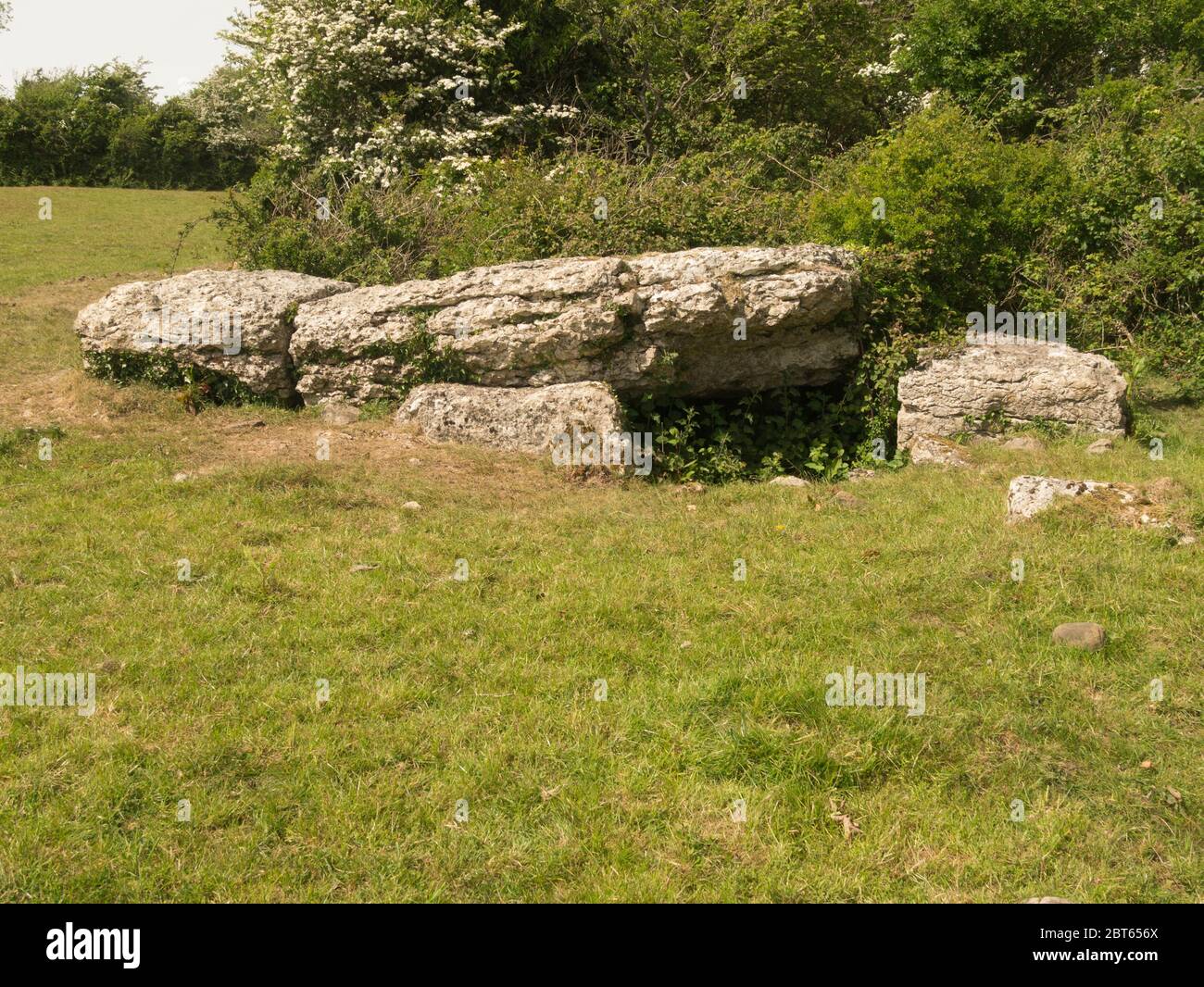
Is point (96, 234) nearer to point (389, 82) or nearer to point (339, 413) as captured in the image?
point (389, 82)

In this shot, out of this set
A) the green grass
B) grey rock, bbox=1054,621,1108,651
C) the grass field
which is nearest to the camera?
the grass field

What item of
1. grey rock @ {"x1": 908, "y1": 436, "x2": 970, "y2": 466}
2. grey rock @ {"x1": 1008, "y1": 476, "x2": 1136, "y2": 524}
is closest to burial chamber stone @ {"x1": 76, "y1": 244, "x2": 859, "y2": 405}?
grey rock @ {"x1": 908, "y1": 436, "x2": 970, "y2": 466}

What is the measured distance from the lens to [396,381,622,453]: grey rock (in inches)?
411

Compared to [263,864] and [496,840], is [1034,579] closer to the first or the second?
[496,840]

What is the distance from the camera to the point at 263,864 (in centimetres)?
446

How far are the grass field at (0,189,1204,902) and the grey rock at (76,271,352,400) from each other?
7.60ft

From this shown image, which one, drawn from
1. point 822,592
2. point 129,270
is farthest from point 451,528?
point 129,270

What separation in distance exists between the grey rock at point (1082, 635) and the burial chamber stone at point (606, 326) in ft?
18.3

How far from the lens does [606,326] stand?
35.3ft

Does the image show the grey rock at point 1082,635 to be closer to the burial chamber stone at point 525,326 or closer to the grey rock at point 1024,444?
the grey rock at point 1024,444

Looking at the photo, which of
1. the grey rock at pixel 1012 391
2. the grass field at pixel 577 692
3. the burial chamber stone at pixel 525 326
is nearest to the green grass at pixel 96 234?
the burial chamber stone at pixel 525 326

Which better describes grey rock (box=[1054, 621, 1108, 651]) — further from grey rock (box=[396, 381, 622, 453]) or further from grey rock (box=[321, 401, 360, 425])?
grey rock (box=[321, 401, 360, 425])

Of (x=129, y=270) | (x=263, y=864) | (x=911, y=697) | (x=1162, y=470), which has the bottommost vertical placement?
(x=263, y=864)

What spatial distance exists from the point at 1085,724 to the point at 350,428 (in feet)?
25.8
